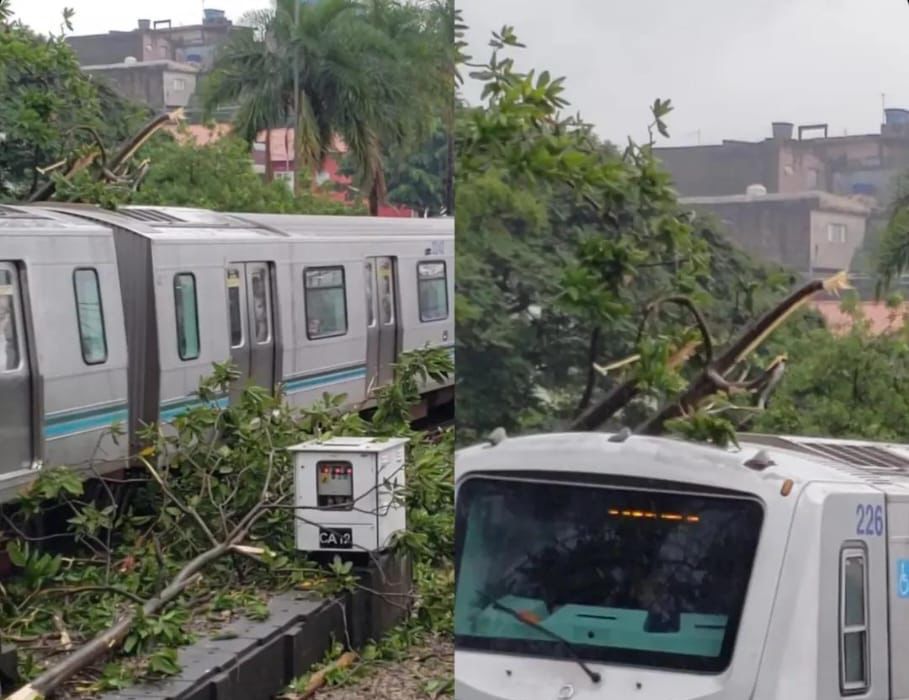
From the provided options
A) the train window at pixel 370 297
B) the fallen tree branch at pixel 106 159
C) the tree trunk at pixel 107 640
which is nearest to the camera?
the tree trunk at pixel 107 640

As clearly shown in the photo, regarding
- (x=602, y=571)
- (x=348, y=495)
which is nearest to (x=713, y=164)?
(x=602, y=571)

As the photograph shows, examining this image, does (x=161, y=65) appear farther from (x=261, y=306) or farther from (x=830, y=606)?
(x=830, y=606)

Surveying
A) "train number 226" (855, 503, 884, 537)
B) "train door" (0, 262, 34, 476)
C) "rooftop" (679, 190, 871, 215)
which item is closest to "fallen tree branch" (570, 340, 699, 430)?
"rooftop" (679, 190, 871, 215)

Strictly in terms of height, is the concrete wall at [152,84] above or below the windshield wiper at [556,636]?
above

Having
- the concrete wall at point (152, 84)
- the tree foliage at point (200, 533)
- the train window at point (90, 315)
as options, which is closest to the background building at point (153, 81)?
the concrete wall at point (152, 84)

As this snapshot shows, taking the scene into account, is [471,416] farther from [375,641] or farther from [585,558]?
[375,641]

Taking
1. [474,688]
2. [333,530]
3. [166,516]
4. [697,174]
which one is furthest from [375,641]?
[697,174]

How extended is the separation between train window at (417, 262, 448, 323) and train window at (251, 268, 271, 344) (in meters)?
0.89

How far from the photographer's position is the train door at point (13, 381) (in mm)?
5293

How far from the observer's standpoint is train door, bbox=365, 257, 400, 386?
7.62m

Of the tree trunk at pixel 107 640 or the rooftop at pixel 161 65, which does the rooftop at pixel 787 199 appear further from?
the rooftop at pixel 161 65

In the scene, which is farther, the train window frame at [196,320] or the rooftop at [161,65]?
the train window frame at [196,320]

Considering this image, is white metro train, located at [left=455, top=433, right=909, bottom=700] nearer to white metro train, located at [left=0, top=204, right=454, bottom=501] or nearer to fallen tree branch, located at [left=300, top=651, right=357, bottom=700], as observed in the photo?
fallen tree branch, located at [left=300, top=651, right=357, bottom=700]

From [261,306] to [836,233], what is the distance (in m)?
5.35
